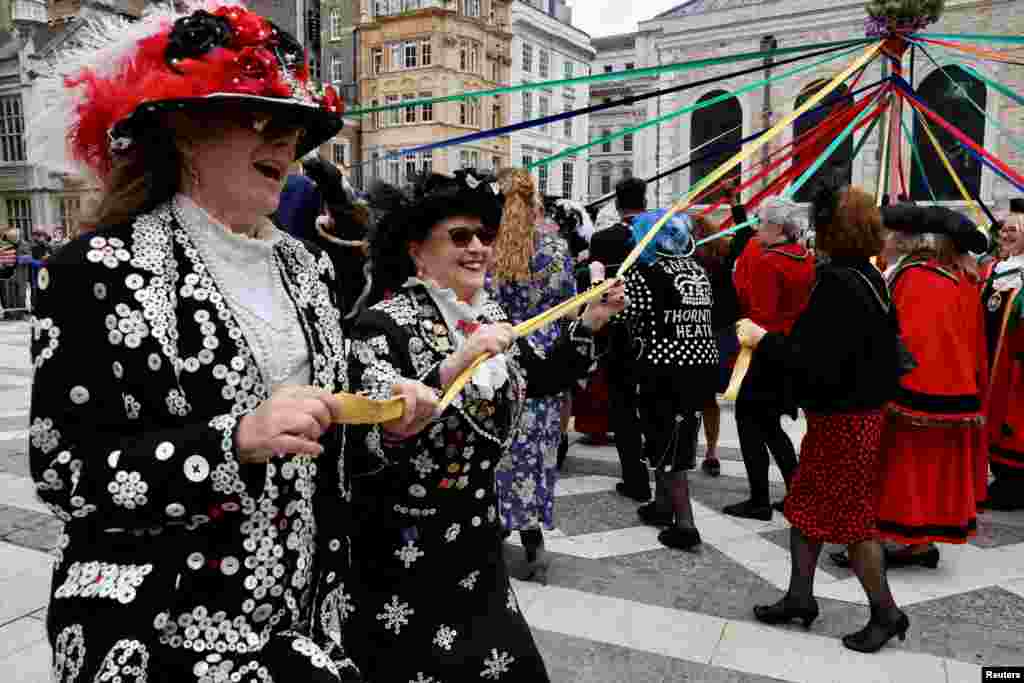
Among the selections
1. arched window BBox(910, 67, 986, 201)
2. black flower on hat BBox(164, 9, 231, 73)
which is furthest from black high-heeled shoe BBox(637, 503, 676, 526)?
arched window BBox(910, 67, 986, 201)

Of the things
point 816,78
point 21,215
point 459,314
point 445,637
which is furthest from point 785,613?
point 21,215

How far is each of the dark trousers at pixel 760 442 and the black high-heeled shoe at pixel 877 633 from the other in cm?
166

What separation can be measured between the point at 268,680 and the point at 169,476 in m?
0.40

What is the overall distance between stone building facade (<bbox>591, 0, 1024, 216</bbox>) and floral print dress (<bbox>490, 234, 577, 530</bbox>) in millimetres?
16732

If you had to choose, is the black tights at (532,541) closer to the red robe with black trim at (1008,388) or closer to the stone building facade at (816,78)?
the red robe with black trim at (1008,388)

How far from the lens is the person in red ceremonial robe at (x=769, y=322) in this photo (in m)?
4.70

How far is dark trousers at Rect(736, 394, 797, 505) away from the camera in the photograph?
15.5ft

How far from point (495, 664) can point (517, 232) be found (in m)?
2.54

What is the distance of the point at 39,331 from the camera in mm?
1233

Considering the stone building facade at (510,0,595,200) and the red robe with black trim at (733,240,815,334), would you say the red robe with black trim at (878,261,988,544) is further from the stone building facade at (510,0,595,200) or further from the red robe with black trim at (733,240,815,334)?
the stone building facade at (510,0,595,200)

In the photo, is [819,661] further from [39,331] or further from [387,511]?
[39,331]

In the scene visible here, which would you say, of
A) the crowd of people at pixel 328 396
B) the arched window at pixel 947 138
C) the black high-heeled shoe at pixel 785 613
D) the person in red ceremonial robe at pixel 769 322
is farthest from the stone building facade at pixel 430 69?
the black high-heeled shoe at pixel 785 613

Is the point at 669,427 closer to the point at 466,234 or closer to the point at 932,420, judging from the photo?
the point at 932,420

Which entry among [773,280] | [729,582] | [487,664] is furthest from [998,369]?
[487,664]
